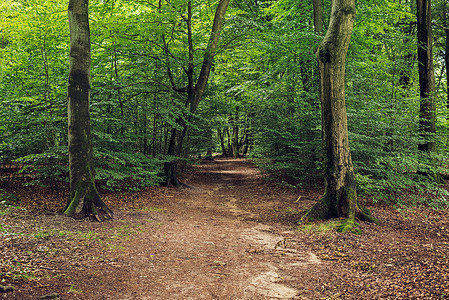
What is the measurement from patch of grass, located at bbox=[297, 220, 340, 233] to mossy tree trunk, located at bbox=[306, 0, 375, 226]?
30 centimetres

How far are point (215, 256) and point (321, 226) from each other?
273cm

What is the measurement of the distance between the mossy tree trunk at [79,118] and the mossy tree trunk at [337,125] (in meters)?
5.18

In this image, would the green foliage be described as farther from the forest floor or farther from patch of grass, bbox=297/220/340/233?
patch of grass, bbox=297/220/340/233

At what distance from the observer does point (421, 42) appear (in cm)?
1162

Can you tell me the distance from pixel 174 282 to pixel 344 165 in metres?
4.74

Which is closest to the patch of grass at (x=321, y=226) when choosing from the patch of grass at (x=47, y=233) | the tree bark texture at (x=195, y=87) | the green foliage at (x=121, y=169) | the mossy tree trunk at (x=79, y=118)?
the mossy tree trunk at (x=79, y=118)

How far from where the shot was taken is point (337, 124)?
6848 mm

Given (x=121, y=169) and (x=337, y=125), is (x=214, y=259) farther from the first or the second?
(x=121, y=169)

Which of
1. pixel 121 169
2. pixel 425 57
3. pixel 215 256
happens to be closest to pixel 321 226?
pixel 215 256

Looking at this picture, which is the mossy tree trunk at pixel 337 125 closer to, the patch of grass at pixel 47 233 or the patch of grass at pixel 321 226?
the patch of grass at pixel 321 226

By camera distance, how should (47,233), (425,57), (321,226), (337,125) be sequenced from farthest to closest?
(425,57) → (337,125) → (321,226) → (47,233)

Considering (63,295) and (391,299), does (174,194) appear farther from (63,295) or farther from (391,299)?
(391,299)

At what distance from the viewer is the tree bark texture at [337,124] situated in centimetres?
674

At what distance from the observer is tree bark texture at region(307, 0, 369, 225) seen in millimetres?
A: 6742
